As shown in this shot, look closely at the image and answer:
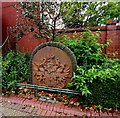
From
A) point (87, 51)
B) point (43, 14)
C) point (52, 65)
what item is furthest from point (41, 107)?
point (43, 14)

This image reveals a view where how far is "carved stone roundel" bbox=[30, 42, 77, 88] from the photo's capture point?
8.77ft

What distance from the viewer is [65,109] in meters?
2.18

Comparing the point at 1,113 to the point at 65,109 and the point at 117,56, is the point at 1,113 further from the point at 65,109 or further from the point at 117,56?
the point at 117,56

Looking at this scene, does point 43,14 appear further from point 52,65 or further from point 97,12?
point 97,12

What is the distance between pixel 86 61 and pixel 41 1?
311 cm

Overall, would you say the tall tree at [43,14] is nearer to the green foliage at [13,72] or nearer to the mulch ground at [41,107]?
the green foliage at [13,72]

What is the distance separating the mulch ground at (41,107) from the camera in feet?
6.67

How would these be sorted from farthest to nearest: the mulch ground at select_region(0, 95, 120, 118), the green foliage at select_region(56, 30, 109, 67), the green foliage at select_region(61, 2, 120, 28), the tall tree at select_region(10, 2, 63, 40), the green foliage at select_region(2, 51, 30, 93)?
the green foliage at select_region(61, 2, 120, 28), the tall tree at select_region(10, 2, 63, 40), the green foliage at select_region(56, 30, 109, 67), the green foliage at select_region(2, 51, 30, 93), the mulch ground at select_region(0, 95, 120, 118)

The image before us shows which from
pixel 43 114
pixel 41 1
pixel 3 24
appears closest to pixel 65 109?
pixel 43 114

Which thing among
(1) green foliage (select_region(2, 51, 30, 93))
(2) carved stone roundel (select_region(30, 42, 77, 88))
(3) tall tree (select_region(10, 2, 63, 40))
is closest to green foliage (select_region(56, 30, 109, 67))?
(2) carved stone roundel (select_region(30, 42, 77, 88))

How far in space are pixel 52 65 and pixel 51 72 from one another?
0.22 m

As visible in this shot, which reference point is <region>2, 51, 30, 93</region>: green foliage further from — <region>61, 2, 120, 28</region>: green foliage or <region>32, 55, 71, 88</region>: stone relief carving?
<region>61, 2, 120, 28</region>: green foliage

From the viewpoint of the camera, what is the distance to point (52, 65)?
283 centimetres

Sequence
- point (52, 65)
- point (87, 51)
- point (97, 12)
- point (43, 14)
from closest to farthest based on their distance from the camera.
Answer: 1. point (52, 65)
2. point (87, 51)
3. point (43, 14)
4. point (97, 12)
